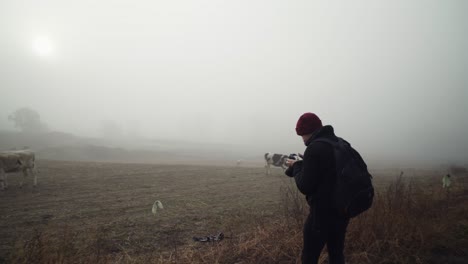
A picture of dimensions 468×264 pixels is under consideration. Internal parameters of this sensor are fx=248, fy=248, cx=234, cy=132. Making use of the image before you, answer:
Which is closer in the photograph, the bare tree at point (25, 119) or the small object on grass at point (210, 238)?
the small object on grass at point (210, 238)

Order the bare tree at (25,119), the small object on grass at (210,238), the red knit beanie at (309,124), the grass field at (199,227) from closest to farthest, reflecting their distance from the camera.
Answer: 1. the red knit beanie at (309,124)
2. the grass field at (199,227)
3. the small object on grass at (210,238)
4. the bare tree at (25,119)

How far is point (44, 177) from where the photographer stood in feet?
54.4

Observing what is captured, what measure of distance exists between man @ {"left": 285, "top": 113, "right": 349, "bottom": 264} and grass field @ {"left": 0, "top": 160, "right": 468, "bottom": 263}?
233 cm

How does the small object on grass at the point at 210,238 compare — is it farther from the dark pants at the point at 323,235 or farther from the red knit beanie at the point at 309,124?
the red knit beanie at the point at 309,124

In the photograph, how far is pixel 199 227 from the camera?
827 centimetres

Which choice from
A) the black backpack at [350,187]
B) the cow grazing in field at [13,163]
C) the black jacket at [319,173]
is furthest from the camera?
the cow grazing in field at [13,163]

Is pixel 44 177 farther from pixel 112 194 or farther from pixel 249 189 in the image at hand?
pixel 249 189

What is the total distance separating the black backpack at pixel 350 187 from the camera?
306 cm

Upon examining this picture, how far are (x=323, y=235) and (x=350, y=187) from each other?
0.77m

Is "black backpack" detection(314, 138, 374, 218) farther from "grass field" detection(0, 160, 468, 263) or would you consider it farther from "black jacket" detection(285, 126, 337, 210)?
"grass field" detection(0, 160, 468, 263)

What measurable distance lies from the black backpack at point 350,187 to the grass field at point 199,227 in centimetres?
294

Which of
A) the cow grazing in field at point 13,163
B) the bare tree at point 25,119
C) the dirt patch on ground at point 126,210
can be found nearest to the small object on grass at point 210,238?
the dirt patch on ground at point 126,210

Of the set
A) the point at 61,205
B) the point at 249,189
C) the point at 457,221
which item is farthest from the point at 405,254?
the point at 61,205

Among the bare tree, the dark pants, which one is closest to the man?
the dark pants
